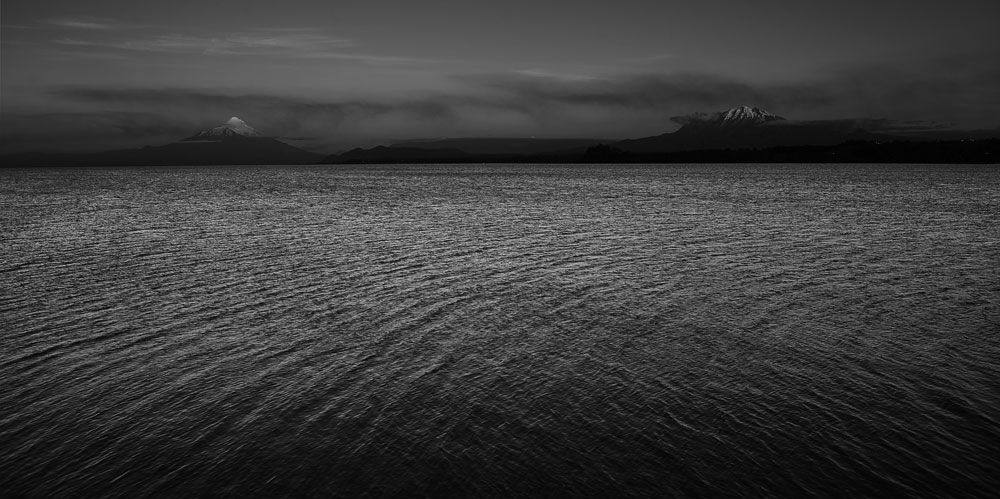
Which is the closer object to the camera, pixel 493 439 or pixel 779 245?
pixel 493 439

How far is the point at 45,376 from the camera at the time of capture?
19703 millimetres

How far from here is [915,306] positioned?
27984mm

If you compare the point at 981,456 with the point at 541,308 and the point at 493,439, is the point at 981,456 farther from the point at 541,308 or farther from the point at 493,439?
the point at 541,308

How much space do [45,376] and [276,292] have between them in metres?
12.4

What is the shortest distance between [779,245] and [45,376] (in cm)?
4513

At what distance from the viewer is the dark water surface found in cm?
1423

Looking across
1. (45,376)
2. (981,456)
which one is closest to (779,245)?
(981,456)

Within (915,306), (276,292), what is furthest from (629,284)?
(276,292)

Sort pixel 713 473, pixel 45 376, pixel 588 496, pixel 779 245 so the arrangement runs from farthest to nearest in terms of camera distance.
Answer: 1. pixel 779 245
2. pixel 45 376
3. pixel 713 473
4. pixel 588 496

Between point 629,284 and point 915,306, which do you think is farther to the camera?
point 629,284

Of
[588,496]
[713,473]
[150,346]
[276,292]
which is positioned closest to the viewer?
[588,496]

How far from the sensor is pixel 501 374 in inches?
794

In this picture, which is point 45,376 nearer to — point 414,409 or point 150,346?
point 150,346

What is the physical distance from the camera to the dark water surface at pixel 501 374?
46.7ft
